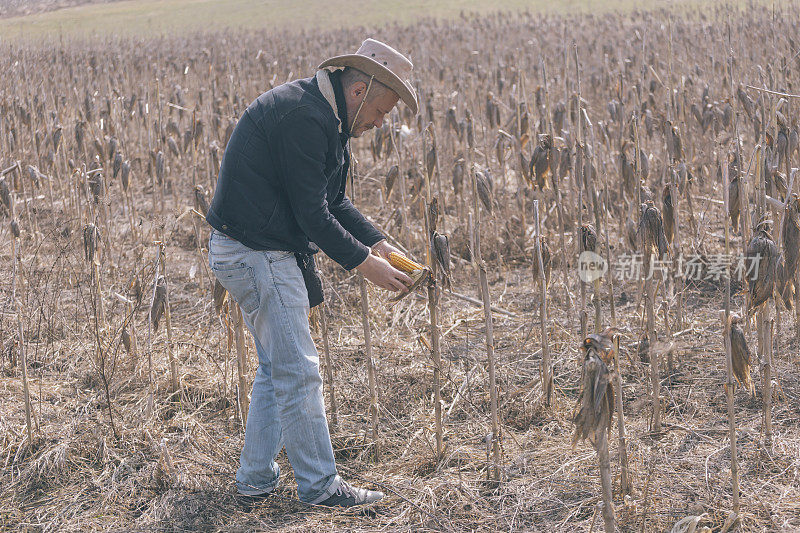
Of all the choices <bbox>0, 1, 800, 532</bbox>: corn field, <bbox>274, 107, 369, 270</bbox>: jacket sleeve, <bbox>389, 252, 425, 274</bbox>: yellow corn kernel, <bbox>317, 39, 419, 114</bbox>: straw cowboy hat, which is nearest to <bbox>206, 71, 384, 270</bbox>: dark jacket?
<bbox>274, 107, 369, 270</bbox>: jacket sleeve

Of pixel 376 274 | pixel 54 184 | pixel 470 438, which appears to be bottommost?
pixel 470 438

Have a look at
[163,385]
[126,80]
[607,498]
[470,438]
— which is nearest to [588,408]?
[607,498]

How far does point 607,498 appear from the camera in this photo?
2162 millimetres

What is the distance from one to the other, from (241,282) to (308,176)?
0.50 metres

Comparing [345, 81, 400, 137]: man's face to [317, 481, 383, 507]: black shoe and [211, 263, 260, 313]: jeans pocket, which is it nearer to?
[211, 263, 260, 313]: jeans pocket

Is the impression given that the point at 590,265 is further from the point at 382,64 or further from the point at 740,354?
the point at 382,64

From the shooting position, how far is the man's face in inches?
110

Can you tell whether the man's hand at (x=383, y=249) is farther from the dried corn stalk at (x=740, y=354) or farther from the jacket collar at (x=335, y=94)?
the dried corn stalk at (x=740, y=354)

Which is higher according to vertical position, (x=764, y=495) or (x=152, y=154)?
(x=152, y=154)

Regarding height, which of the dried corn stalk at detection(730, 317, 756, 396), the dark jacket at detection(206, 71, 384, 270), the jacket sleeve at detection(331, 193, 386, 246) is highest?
the dark jacket at detection(206, 71, 384, 270)

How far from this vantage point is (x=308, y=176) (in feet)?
8.73

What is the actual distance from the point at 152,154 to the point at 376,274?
374 cm

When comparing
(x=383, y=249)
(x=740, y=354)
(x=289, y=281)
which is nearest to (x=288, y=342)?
(x=289, y=281)

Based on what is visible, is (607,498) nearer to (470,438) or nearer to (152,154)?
(470,438)
